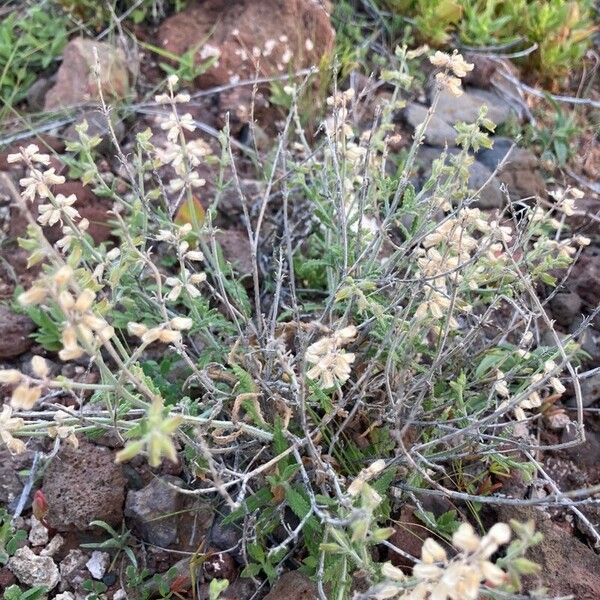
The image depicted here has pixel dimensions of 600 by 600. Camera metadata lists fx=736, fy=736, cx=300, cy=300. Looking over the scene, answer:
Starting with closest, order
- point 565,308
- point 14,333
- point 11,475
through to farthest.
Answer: point 11,475 → point 14,333 → point 565,308

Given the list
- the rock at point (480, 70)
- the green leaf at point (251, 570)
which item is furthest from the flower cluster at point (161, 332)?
the rock at point (480, 70)

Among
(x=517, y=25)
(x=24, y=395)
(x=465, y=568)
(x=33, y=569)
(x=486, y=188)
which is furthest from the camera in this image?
(x=517, y=25)

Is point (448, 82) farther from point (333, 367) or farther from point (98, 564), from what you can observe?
point (98, 564)

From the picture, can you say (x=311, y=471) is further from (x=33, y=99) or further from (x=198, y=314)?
(x=33, y=99)

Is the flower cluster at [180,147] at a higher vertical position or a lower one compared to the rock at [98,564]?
higher

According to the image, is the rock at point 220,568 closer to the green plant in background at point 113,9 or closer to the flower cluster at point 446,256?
the flower cluster at point 446,256

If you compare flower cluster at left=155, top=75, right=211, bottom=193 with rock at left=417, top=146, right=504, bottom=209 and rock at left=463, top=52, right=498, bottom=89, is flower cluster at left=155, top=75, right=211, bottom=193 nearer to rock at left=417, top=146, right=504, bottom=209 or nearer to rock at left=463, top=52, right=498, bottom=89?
rock at left=417, top=146, right=504, bottom=209

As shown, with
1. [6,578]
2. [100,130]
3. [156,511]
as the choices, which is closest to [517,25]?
[100,130]
